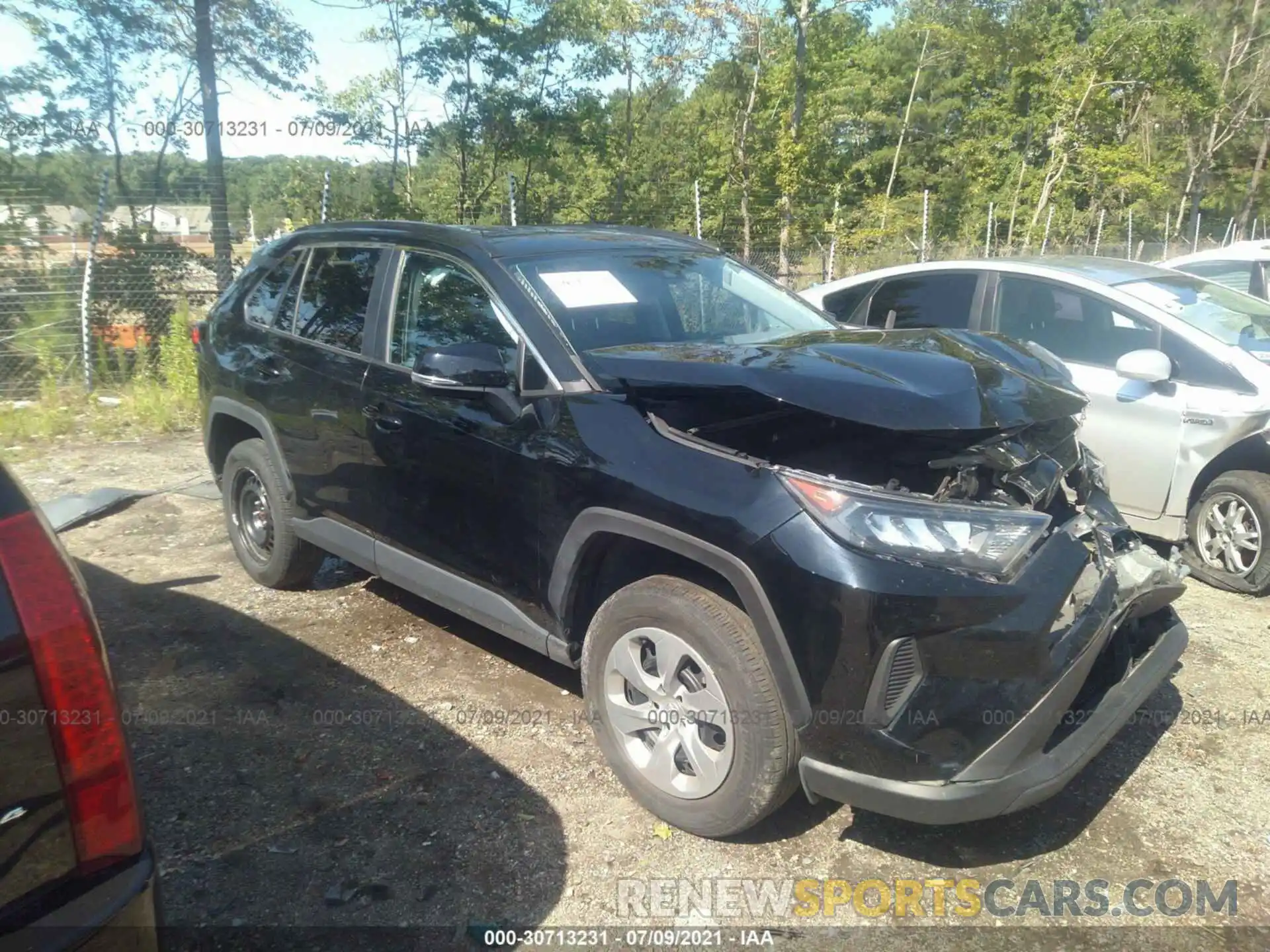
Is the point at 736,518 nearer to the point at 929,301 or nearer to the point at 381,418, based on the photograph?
the point at 381,418

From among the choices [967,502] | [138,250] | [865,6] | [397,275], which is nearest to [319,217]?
[138,250]

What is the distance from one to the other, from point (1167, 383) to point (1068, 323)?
0.76 metres

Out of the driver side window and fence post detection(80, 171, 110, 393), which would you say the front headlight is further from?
fence post detection(80, 171, 110, 393)

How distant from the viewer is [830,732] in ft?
8.28

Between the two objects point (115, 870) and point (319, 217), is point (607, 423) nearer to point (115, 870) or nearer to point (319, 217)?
point (115, 870)

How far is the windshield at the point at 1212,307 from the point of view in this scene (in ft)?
17.1

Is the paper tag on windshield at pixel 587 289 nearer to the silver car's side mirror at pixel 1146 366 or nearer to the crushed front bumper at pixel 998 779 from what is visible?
the crushed front bumper at pixel 998 779

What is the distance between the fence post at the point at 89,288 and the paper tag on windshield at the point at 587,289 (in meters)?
7.52

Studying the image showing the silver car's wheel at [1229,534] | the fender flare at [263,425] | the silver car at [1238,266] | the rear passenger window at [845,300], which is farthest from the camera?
the silver car at [1238,266]

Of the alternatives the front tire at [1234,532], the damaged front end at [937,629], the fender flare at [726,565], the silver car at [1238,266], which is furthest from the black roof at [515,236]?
the silver car at [1238,266]

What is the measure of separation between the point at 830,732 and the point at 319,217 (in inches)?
398

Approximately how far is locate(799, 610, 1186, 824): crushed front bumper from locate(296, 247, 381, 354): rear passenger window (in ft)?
8.72

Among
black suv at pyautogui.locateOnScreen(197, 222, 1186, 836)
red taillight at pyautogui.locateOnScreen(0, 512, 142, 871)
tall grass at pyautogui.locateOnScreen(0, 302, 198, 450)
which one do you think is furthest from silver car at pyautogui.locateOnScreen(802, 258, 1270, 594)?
tall grass at pyautogui.locateOnScreen(0, 302, 198, 450)

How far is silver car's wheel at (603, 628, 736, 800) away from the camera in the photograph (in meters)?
2.80
